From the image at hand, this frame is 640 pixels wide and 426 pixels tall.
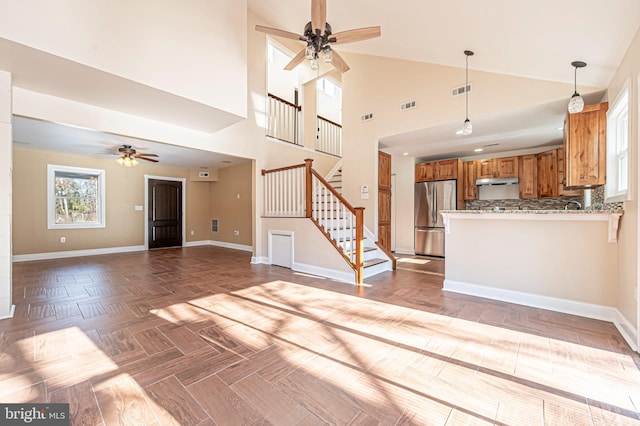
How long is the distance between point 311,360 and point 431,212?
217 inches

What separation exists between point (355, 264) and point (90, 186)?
693cm

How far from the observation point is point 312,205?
4895mm

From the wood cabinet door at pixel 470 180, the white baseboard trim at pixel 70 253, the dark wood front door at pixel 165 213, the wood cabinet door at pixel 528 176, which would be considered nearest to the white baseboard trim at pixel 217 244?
the dark wood front door at pixel 165 213

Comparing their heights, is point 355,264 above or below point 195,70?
below

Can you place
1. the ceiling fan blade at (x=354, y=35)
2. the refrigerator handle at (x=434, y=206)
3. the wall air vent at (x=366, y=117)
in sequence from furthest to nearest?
the refrigerator handle at (x=434, y=206) → the wall air vent at (x=366, y=117) → the ceiling fan blade at (x=354, y=35)

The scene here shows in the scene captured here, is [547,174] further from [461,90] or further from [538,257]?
[538,257]

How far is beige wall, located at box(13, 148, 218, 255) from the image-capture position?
19.0ft

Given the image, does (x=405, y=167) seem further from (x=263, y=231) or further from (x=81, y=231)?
(x=81, y=231)

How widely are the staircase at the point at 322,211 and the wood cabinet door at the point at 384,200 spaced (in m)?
0.40

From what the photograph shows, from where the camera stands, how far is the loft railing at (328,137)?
7.62 m

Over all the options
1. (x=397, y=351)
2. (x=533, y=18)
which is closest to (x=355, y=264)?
(x=397, y=351)

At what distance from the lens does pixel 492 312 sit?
2.92 m

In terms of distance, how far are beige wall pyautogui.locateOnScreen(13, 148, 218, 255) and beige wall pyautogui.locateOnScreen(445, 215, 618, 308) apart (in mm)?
7629

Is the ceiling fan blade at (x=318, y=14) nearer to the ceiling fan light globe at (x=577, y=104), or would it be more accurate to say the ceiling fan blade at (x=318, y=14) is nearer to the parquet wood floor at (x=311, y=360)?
the ceiling fan light globe at (x=577, y=104)
